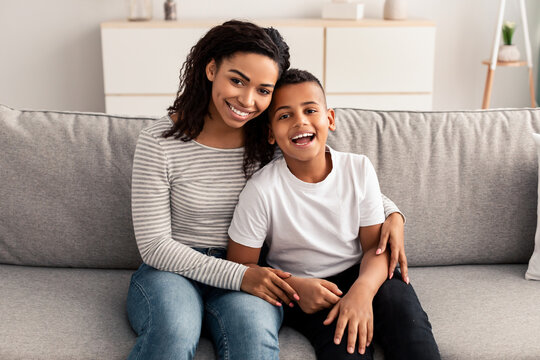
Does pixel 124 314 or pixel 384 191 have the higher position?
pixel 384 191

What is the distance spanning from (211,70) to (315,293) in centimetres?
58

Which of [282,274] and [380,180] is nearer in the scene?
[282,274]

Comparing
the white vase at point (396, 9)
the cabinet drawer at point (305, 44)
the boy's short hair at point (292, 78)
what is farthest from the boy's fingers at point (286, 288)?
the white vase at point (396, 9)

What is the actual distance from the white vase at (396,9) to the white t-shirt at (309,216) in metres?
2.31

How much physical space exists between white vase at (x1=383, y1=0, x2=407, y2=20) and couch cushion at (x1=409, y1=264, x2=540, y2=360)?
218cm

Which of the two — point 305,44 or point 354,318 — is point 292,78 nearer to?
point 354,318

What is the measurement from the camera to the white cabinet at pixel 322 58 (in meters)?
3.45

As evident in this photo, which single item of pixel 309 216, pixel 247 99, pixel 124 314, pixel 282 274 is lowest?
pixel 124 314

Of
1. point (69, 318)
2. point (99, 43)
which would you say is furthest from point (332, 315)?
point (99, 43)

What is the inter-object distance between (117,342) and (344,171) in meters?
0.66

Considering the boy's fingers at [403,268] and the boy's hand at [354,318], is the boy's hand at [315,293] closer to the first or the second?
the boy's hand at [354,318]

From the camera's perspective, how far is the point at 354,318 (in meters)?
1.32

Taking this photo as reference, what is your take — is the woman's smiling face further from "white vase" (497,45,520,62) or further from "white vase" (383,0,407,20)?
"white vase" (497,45,520,62)

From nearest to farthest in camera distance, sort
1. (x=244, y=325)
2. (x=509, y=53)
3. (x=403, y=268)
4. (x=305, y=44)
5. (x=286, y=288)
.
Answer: (x=244, y=325), (x=286, y=288), (x=403, y=268), (x=305, y=44), (x=509, y=53)
